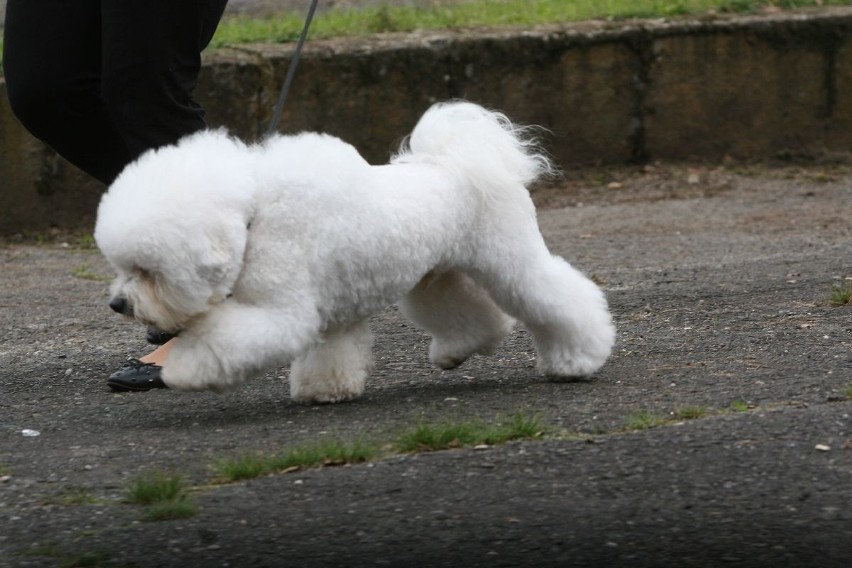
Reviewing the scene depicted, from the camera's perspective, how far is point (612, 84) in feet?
28.8

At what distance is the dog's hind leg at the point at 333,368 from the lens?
4141 millimetres

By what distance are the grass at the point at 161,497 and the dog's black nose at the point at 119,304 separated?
535 mm

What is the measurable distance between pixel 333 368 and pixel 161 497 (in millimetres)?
1002

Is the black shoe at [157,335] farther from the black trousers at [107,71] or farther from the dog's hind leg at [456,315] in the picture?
the dog's hind leg at [456,315]

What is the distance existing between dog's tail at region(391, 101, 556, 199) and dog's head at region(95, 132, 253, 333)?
67 cm

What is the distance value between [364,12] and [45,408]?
18.0 feet

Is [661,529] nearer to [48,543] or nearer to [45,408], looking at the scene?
[48,543]

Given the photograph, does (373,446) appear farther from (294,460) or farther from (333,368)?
(333,368)

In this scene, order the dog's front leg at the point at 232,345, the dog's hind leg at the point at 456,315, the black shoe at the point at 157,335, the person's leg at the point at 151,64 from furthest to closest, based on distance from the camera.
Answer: the dog's hind leg at the point at 456,315
the person's leg at the point at 151,64
the black shoe at the point at 157,335
the dog's front leg at the point at 232,345

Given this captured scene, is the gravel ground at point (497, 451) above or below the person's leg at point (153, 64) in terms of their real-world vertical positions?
below

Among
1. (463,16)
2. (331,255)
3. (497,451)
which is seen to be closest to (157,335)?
(331,255)

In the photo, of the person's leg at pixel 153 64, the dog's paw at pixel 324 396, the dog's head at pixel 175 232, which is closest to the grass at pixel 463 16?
the person's leg at pixel 153 64

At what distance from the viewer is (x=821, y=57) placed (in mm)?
8883

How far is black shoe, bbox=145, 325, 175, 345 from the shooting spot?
3902 mm
